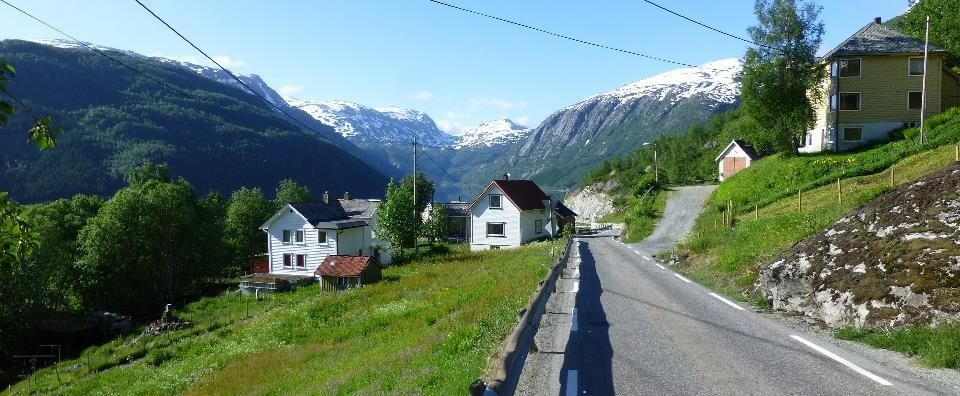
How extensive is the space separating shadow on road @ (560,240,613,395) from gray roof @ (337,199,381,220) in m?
49.3

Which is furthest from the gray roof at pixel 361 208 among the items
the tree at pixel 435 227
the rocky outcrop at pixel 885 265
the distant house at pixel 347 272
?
the rocky outcrop at pixel 885 265

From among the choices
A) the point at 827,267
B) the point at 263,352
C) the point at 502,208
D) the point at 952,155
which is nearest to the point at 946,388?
the point at 827,267

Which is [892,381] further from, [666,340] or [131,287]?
[131,287]

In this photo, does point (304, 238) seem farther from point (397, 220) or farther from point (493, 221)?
point (493, 221)

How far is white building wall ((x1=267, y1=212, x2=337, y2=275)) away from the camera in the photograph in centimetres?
5122

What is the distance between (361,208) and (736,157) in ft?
161

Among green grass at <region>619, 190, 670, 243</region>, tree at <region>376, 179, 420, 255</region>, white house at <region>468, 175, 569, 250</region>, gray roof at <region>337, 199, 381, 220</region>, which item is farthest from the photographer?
gray roof at <region>337, 199, 381, 220</region>

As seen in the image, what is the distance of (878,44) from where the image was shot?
43562mm

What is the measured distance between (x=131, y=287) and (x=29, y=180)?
13144 cm

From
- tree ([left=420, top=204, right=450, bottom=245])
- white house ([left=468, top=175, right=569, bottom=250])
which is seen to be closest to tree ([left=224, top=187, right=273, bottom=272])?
tree ([left=420, top=204, right=450, bottom=245])

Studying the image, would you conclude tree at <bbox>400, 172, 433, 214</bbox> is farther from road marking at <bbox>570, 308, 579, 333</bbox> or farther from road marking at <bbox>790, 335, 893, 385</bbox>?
road marking at <bbox>790, 335, 893, 385</bbox>

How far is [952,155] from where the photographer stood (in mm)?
26844

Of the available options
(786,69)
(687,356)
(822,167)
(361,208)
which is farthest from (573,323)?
(361,208)

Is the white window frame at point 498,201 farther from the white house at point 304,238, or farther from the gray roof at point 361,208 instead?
the white house at point 304,238
